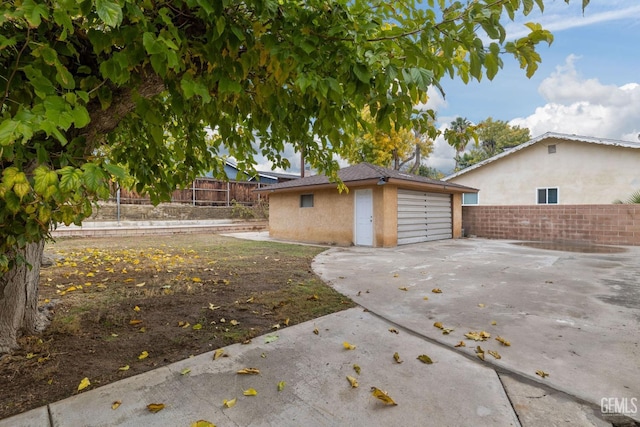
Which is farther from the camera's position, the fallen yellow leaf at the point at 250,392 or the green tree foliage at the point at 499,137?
the green tree foliage at the point at 499,137

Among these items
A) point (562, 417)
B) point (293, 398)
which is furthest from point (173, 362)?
point (562, 417)

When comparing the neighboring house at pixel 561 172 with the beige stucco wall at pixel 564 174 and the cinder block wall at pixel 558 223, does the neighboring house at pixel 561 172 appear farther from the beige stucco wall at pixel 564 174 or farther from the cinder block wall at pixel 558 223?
the cinder block wall at pixel 558 223

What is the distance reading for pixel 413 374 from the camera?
2.41 m

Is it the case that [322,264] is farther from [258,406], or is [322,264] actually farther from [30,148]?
[30,148]

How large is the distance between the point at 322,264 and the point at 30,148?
5885 millimetres

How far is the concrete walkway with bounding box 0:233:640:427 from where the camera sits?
192 cm

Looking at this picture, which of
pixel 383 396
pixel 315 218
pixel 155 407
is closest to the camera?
pixel 155 407

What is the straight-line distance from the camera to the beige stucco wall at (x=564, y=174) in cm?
1381

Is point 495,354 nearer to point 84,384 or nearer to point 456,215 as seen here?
point 84,384

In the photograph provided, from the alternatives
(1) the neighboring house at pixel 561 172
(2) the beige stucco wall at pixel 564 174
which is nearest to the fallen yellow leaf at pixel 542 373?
(1) the neighboring house at pixel 561 172

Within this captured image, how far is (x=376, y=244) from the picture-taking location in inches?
424

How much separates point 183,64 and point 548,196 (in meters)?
18.4

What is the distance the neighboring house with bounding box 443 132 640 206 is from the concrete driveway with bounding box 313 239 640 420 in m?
8.43

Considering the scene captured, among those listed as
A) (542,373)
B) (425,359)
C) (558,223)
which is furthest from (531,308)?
(558,223)
